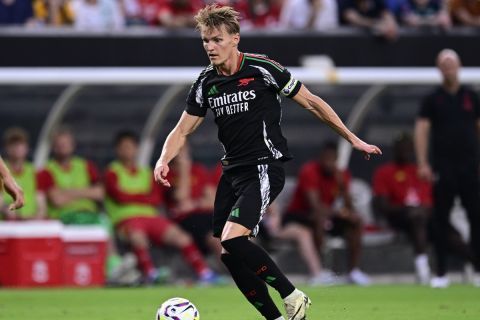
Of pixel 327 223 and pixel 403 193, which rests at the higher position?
pixel 403 193

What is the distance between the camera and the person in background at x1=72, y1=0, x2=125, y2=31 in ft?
53.0

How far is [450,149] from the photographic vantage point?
13.6m

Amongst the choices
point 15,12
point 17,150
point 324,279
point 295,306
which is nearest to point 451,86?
point 324,279

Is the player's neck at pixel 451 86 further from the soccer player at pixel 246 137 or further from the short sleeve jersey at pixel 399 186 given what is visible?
the soccer player at pixel 246 137

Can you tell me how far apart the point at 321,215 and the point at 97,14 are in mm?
4167

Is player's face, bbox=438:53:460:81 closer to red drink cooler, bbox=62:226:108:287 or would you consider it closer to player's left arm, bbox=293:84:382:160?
red drink cooler, bbox=62:226:108:287

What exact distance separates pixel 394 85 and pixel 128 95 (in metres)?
3.52

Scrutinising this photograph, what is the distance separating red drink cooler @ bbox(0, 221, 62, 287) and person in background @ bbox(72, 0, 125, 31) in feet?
10.4

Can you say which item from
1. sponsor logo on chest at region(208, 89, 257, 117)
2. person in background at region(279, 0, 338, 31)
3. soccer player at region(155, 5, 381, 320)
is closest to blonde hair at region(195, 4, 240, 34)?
soccer player at region(155, 5, 381, 320)

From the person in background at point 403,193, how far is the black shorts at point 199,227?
7.68ft

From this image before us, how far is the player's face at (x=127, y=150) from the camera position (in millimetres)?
14672

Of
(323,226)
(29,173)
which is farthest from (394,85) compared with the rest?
(29,173)

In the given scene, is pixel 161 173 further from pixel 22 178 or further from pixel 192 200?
pixel 192 200

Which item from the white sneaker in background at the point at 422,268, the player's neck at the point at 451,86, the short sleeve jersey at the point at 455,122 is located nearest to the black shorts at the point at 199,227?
the white sneaker in background at the point at 422,268
